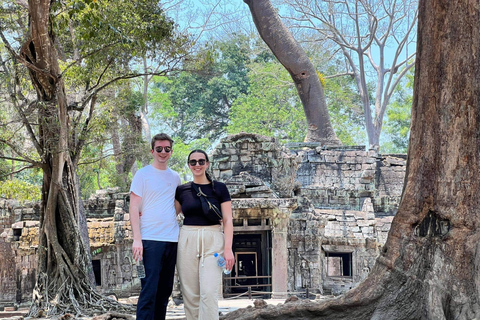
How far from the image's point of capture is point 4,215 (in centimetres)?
1453

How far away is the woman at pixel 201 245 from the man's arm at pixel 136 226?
300mm

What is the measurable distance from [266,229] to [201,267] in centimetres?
775

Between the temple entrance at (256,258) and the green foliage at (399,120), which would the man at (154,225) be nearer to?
the temple entrance at (256,258)

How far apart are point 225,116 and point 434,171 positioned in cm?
2713

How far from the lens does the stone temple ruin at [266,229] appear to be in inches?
465

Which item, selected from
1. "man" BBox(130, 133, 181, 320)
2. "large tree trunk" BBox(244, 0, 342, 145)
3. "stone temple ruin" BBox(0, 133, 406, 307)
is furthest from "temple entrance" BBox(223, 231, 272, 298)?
"large tree trunk" BBox(244, 0, 342, 145)

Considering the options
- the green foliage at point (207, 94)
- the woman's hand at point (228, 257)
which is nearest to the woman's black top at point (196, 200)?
the woman's hand at point (228, 257)

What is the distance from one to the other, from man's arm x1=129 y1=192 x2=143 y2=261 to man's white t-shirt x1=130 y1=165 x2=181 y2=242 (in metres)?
0.03

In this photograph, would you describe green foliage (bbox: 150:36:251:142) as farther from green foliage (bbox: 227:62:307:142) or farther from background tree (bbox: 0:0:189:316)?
background tree (bbox: 0:0:189:316)

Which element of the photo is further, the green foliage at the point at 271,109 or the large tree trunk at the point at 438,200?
the green foliage at the point at 271,109

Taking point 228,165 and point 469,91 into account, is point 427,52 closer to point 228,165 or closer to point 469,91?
point 469,91

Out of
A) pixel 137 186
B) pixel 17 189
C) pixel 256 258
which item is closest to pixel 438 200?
pixel 137 186

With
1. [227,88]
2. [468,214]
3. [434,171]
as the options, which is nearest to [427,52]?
[434,171]

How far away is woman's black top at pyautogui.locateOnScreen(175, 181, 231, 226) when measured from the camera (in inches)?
166
